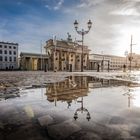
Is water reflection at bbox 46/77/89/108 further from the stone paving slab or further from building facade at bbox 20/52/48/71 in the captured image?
building facade at bbox 20/52/48/71

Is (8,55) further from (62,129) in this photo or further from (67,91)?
(62,129)

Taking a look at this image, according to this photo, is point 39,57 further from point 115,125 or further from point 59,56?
point 115,125

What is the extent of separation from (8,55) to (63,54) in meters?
26.3

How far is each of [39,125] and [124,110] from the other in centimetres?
207

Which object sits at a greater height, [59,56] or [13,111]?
[59,56]

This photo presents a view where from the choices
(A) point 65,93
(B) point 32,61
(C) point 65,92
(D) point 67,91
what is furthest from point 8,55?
(A) point 65,93

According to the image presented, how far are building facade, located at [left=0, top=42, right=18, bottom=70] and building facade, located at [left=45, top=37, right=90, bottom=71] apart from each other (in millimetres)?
16411

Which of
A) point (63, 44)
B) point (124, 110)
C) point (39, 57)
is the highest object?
point (63, 44)

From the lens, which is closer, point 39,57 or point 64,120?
point 64,120

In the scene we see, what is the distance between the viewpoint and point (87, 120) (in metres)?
3.13

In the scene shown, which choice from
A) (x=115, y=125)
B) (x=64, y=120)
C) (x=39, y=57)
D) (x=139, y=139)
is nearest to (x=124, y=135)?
(x=139, y=139)

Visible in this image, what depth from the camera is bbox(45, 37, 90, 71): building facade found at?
74000 mm

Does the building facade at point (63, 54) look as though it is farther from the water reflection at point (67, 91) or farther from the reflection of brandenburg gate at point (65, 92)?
the reflection of brandenburg gate at point (65, 92)

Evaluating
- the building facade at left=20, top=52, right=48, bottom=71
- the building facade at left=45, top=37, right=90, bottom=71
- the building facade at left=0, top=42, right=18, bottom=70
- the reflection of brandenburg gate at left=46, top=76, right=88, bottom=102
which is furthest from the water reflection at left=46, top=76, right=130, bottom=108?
the building facade at left=0, top=42, right=18, bottom=70
